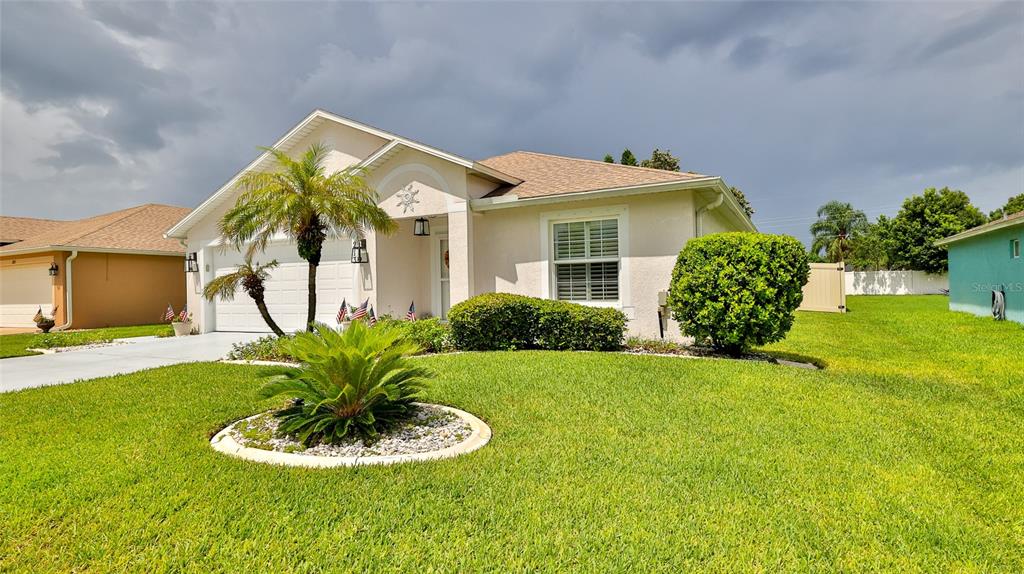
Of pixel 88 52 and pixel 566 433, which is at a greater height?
pixel 88 52

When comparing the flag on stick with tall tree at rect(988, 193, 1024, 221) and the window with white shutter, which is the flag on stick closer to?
the window with white shutter

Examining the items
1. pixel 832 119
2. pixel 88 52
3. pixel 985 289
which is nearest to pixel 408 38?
pixel 88 52

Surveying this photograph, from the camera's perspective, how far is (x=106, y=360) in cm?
973

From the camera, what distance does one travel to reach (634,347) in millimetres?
9188

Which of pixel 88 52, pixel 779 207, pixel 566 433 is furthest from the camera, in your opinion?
pixel 779 207

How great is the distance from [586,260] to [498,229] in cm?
223

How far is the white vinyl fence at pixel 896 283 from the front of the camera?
36.1m

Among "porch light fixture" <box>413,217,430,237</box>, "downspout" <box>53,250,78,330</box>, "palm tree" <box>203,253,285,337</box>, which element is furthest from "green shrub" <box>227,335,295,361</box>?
"downspout" <box>53,250,78,330</box>

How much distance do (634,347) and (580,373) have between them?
2.74 m

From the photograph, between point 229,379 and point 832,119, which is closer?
point 229,379

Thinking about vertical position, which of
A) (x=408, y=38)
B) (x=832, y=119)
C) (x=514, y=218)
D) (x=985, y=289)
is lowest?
(x=985, y=289)

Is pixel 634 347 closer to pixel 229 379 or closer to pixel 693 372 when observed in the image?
pixel 693 372

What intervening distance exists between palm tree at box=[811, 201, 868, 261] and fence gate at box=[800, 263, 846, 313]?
100ft

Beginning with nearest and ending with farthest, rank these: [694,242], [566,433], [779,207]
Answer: [566,433]
[694,242]
[779,207]
